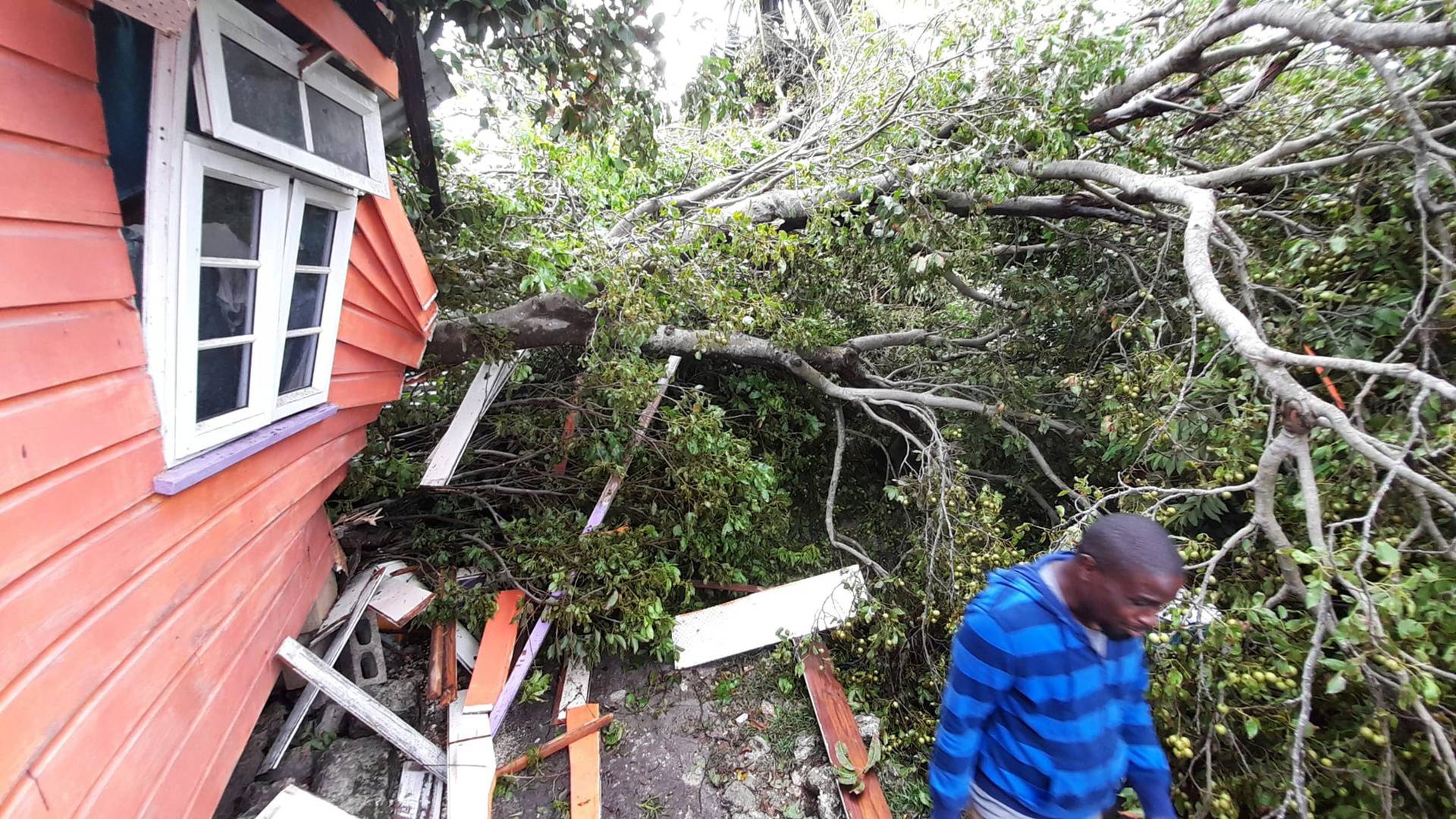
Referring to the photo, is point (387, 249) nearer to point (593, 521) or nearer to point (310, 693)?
point (593, 521)

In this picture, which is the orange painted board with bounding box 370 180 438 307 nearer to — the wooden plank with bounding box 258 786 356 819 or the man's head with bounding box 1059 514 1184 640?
the wooden plank with bounding box 258 786 356 819

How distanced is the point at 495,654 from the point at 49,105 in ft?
11.5

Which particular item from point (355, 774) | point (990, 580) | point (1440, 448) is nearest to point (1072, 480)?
point (1440, 448)

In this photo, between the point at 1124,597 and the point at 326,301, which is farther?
the point at 326,301

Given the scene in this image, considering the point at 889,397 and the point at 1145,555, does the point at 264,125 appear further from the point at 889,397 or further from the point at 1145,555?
the point at 889,397

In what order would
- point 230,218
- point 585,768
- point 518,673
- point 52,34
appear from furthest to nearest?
1. point 518,673
2. point 585,768
3. point 230,218
4. point 52,34

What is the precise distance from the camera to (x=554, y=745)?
3.53m

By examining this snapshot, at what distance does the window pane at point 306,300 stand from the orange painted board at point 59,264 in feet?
2.41

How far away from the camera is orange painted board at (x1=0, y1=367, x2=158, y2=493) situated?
119 cm

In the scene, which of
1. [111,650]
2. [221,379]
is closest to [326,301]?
[221,379]

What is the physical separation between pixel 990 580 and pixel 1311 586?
3.59 feet

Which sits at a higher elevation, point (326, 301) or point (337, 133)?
point (337, 133)

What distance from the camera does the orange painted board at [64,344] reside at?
121 cm

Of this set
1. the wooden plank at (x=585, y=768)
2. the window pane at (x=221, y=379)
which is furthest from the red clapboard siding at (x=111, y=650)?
the wooden plank at (x=585, y=768)
